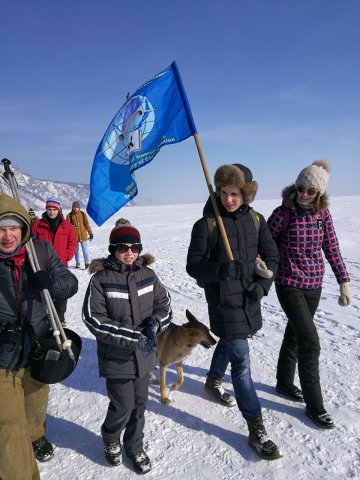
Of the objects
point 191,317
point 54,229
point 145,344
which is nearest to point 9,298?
point 145,344

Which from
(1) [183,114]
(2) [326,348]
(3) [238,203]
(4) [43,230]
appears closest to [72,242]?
(4) [43,230]

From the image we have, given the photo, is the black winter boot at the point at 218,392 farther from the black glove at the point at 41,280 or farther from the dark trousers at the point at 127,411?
the black glove at the point at 41,280

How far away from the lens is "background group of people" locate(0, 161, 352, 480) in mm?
2254

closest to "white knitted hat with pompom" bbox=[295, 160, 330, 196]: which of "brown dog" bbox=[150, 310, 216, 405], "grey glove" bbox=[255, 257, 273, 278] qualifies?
"grey glove" bbox=[255, 257, 273, 278]

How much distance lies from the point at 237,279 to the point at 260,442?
1.41 metres

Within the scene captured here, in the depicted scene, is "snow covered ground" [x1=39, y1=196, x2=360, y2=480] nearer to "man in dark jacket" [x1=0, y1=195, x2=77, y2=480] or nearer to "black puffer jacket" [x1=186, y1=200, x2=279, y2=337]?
"man in dark jacket" [x1=0, y1=195, x2=77, y2=480]

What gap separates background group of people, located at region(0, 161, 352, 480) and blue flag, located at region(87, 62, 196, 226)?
697 millimetres

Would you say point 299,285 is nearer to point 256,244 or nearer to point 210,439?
point 256,244

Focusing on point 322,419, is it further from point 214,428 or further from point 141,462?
point 141,462

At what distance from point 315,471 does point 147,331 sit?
1.78 meters

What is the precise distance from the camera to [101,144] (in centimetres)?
349

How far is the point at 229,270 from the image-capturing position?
267 centimetres

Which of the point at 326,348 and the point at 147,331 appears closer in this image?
the point at 147,331

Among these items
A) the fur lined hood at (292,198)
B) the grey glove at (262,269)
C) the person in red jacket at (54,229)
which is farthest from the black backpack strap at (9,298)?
A: the person in red jacket at (54,229)
